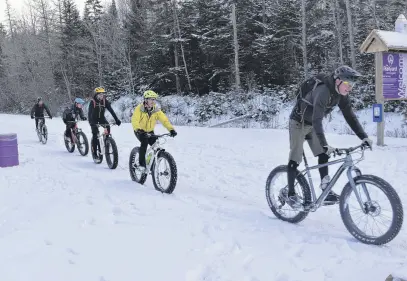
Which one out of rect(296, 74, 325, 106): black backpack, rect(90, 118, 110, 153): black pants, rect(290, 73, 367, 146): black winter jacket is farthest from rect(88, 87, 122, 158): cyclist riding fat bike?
rect(290, 73, 367, 146): black winter jacket

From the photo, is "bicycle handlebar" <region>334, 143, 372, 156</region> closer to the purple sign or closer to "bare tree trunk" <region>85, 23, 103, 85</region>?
the purple sign

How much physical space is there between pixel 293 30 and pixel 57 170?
21452 millimetres

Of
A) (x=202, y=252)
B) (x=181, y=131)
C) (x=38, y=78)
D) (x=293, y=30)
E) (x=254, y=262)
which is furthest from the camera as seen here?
(x=38, y=78)

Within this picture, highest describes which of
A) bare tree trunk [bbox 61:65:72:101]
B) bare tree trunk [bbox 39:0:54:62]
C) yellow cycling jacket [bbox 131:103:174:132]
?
bare tree trunk [bbox 39:0:54:62]

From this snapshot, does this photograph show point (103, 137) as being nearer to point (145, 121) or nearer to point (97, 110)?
point (97, 110)

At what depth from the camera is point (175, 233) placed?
4.70 metres

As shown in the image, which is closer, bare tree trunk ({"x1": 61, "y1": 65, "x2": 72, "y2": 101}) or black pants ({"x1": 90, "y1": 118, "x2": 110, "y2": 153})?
black pants ({"x1": 90, "y1": 118, "x2": 110, "y2": 153})

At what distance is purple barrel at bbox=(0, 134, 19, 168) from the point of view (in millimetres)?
10031

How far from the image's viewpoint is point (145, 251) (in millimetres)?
4195

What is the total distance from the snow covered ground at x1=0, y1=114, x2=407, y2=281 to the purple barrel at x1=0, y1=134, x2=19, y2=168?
1.25 meters

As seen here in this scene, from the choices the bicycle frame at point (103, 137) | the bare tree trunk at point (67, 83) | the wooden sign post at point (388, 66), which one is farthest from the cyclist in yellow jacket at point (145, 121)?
the bare tree trunk at point (67, 83)

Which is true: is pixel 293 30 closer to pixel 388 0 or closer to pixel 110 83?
pixel 388 0

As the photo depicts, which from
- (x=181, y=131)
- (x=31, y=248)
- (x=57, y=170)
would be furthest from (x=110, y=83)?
(x=31, y=248)

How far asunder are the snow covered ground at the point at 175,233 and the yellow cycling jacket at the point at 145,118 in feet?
3.86
